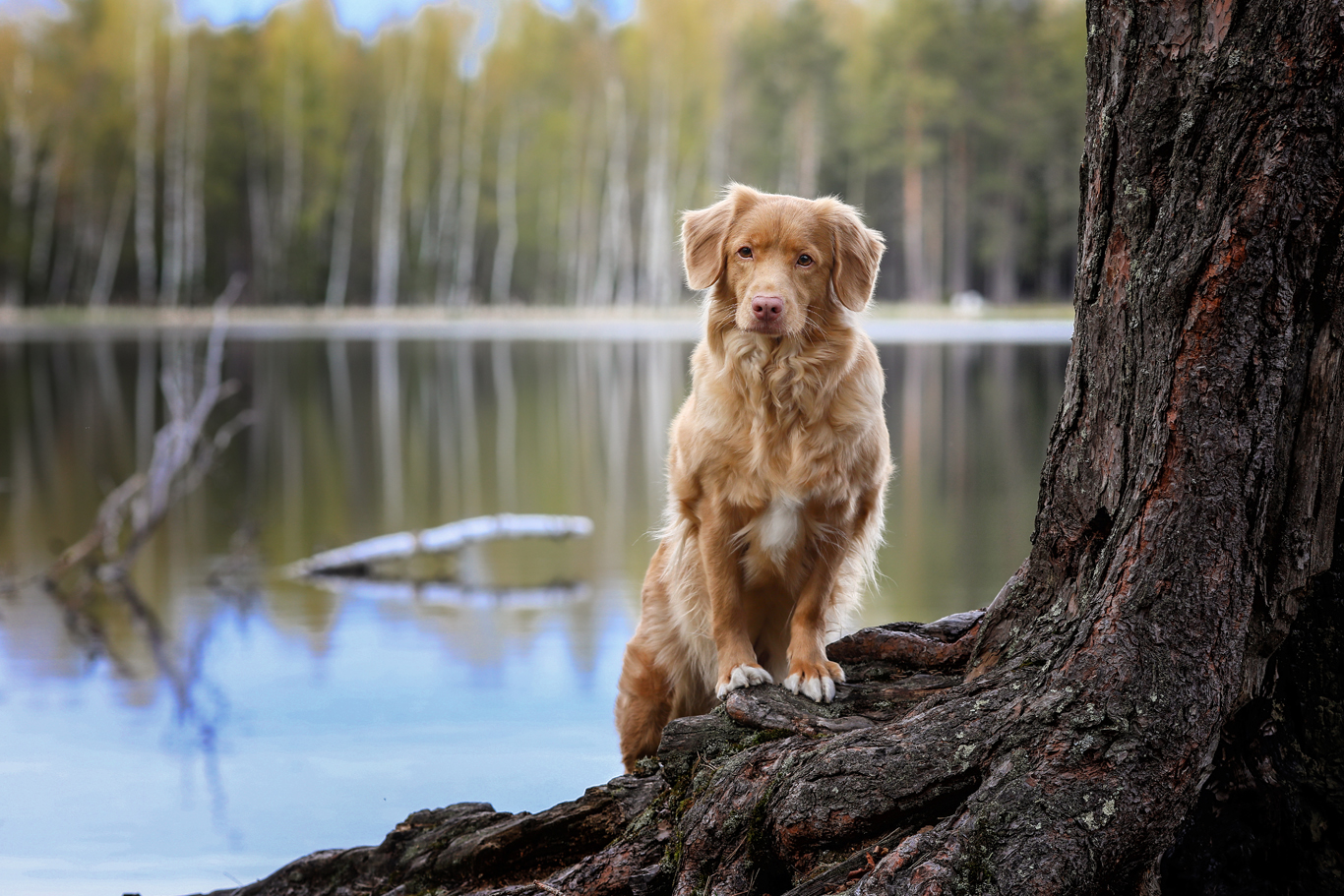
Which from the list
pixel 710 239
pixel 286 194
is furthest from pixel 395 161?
pixel 710 239

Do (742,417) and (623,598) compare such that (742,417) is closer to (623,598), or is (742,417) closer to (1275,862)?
(1275,862)

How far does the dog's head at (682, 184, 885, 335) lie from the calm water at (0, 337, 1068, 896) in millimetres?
1956

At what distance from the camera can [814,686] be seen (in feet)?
9.62

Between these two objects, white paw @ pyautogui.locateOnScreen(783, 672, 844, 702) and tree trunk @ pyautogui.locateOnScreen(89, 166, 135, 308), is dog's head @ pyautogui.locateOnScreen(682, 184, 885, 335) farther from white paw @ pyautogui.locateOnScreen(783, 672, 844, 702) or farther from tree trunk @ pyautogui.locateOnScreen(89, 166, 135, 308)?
tree trunk @ pyautogui.locateOnScreen(89, 166, 135, 308)

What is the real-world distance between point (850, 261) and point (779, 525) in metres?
0.73

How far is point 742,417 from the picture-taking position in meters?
3.05

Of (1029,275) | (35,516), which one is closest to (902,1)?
(1029,275)

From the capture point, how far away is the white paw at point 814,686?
291 centimetres

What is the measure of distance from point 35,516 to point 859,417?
1193 centimetres

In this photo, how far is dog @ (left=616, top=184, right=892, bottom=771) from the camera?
3.00m

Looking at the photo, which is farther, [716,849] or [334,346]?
[334,346]

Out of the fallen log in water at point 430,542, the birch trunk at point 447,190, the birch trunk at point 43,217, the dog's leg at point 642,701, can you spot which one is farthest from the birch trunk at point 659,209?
the dog's leg at point 642,701

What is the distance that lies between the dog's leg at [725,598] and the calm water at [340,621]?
46.2 inches

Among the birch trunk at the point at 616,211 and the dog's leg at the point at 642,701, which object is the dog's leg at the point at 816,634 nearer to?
the dog's leg at the point at 642,701
